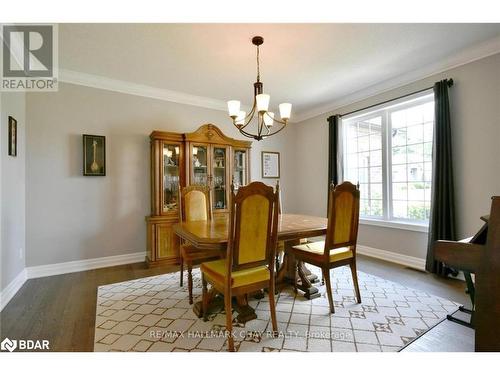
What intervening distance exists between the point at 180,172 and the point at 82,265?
5.75 feet

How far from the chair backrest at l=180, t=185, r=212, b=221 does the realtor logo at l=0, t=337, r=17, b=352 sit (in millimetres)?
1530

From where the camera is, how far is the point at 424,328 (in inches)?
69.9


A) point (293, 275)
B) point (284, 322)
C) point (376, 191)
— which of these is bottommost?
point (284, 322)

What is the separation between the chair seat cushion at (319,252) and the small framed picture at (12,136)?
2.99 metres

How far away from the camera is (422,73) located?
3.06 meters

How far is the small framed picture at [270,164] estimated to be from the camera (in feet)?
15.7

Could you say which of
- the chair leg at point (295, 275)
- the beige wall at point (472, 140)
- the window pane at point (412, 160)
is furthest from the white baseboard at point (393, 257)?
the chair leg at point (295, 275)

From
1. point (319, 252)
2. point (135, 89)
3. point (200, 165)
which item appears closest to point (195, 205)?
point (200, 165)

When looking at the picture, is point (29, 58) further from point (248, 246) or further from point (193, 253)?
point (248, 246)

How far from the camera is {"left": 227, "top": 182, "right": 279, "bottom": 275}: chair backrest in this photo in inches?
63.1

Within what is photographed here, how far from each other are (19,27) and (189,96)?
2.05 metres

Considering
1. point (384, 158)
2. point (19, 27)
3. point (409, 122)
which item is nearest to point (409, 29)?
point (409, 122)
